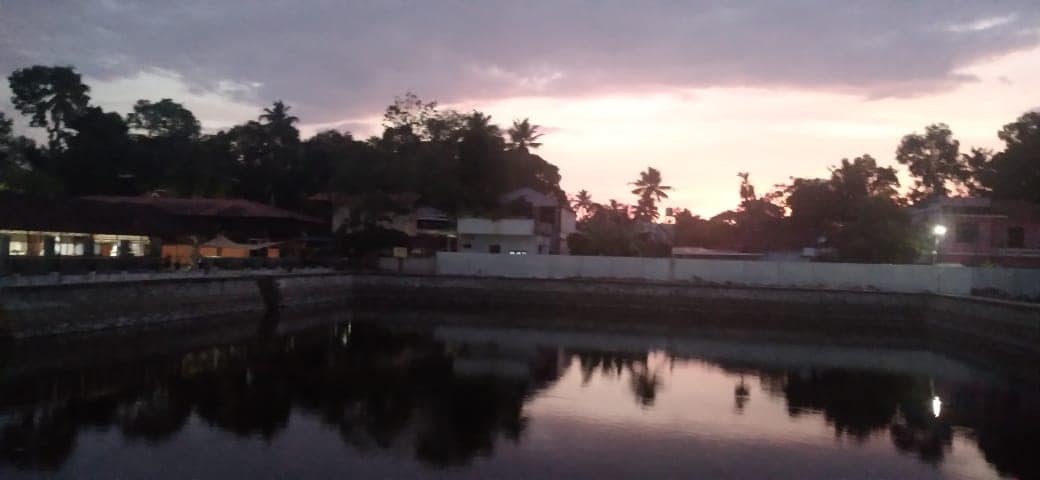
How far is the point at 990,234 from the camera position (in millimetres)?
48062

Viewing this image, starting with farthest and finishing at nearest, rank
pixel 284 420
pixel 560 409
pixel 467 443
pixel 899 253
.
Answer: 1. pixel 899 253
2. pixel 560 409
3. pixel 284 420
4. pixel 467 443

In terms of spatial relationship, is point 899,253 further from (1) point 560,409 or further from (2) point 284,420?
(2) point 284,420

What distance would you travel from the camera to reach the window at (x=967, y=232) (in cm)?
4822

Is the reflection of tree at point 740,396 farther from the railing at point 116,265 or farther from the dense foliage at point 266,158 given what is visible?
the dense foliage at point 266,158

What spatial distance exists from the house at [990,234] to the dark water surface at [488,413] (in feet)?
67.4

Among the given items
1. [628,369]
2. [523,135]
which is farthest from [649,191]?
[628,369]

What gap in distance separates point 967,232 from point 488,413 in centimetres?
3856

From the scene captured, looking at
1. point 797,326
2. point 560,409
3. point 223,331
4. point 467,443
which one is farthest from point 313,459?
point 797,326

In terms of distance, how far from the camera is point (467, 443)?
16.7m

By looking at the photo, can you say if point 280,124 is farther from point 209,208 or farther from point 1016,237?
point 1016,237

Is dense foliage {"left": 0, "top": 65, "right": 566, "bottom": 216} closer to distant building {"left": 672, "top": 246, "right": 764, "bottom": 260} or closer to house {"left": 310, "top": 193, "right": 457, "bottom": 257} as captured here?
house {"left": 310, "top": 193, "right": 457, "bottom": 257}

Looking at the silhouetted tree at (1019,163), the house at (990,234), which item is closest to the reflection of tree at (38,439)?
the silhouetted tree at (1019,163)

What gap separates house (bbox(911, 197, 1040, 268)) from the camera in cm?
4753

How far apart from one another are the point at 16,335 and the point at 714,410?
1937 cm
